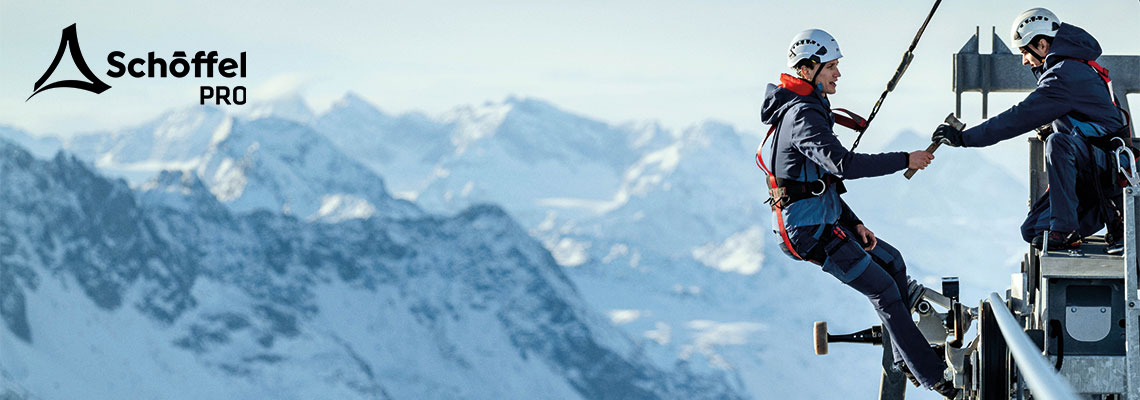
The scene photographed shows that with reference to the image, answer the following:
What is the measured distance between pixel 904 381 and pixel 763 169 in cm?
252

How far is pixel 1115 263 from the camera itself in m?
10.2

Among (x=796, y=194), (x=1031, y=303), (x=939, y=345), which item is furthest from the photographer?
(x=939, y=345)

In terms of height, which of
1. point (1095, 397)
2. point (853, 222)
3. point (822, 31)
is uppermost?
point (822, 31)

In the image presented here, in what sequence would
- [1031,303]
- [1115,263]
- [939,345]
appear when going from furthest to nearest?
[939,345] < [1031,303] < [1115,263]

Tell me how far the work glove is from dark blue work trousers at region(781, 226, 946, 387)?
1.11 metres

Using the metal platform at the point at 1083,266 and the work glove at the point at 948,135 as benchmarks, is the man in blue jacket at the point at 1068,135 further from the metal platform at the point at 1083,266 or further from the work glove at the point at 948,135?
the metal platform at the point at 1083,266

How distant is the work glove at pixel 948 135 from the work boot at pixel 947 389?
2032 millimetres

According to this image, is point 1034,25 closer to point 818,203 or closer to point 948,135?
point 948,135

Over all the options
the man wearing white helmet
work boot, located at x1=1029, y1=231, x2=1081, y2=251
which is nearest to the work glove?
the man wearing white helmet

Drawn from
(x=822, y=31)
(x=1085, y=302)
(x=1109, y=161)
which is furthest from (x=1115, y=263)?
(x=822, y=31)

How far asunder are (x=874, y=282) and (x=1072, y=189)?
1738 mm

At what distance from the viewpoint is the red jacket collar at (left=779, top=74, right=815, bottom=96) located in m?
11.4

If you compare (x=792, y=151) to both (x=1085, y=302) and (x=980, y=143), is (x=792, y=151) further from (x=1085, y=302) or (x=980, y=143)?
(x=1085, y=302)

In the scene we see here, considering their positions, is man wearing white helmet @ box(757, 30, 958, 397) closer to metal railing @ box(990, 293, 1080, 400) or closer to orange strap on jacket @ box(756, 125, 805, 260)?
orange strap on jacket @ box(756, 125, 805, 260)
